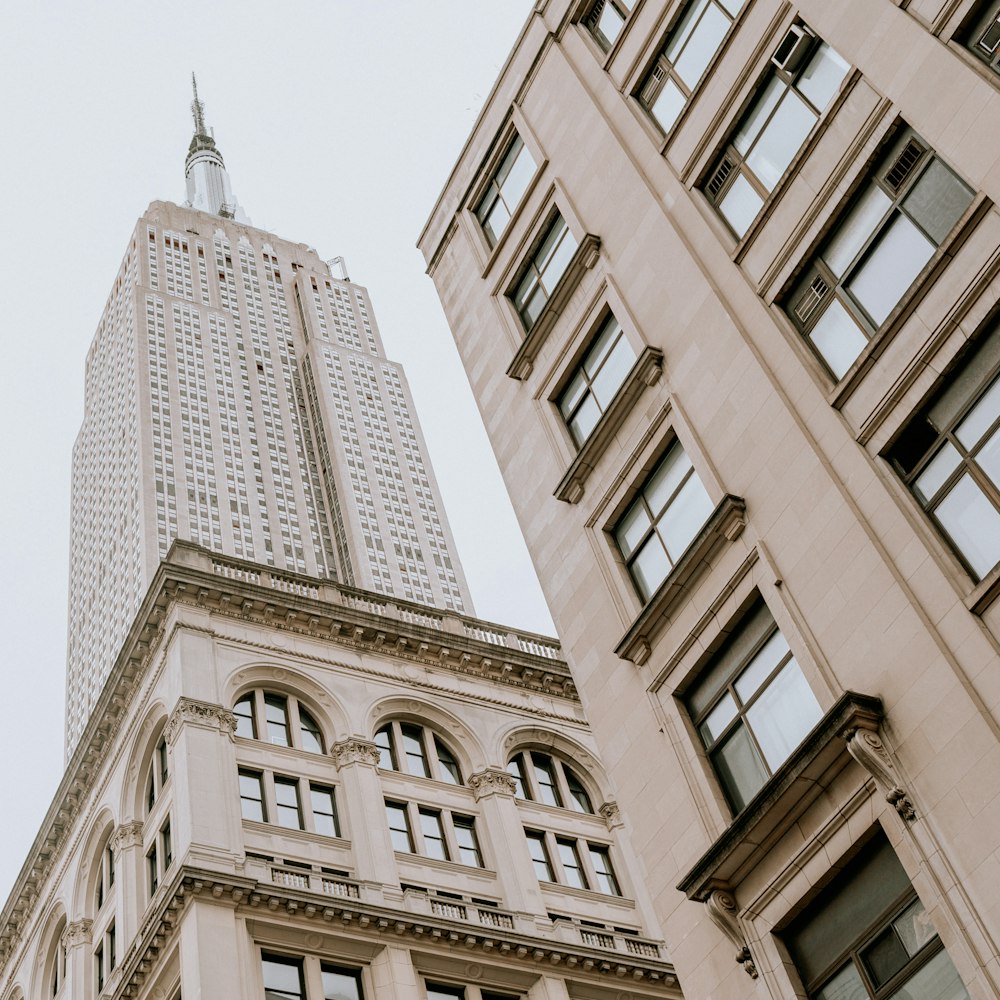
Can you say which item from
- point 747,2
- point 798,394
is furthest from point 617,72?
point 798,394

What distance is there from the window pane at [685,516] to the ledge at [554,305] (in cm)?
624

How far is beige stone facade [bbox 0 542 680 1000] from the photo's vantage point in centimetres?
3962

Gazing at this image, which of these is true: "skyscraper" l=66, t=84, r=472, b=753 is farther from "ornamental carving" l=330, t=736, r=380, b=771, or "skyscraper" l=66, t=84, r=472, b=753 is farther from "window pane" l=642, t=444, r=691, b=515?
→ "window pane" l=642, t=444, r=691, b=515

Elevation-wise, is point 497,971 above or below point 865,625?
above

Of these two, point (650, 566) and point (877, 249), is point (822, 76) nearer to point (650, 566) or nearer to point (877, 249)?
point (877, 249)

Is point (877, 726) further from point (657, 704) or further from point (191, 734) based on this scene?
point (191, 734)

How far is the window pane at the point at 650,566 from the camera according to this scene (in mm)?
25094

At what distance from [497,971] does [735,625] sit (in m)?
22.6

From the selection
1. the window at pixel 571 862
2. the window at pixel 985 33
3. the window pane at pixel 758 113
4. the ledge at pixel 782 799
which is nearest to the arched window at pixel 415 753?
the window at pixel 571 862

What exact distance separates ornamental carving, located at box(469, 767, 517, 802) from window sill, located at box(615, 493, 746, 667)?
80.9 feet

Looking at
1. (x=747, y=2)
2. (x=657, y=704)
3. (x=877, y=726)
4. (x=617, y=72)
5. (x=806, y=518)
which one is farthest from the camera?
(x=617, y=72)

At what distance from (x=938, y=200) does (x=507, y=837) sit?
101 ft

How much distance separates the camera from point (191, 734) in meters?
43.6

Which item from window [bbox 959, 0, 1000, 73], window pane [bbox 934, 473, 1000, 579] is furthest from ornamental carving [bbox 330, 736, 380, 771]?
window [bbox 959, 0, 1000, 73]
